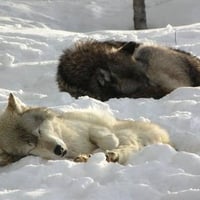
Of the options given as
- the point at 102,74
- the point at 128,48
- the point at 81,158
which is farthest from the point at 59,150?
the point at 128,48

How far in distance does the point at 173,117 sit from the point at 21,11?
11.9 m

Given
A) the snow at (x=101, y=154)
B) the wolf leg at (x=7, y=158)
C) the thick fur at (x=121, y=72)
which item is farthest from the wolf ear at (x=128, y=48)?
the wolf leg at (x=7, y=158)

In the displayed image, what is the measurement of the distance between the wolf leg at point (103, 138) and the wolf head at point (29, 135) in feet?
1.10

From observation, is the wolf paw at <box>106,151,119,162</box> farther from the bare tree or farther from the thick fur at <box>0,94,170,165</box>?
the bare tree

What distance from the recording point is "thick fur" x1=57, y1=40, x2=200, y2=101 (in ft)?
29.1

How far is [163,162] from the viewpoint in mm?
5133

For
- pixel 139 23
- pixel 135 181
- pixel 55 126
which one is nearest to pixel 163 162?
pixel 135 181

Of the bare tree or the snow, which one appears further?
the bare tree

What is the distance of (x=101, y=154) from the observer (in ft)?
17.5

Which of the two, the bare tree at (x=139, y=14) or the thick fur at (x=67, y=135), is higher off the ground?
the thick fur at (x=67, y=135)

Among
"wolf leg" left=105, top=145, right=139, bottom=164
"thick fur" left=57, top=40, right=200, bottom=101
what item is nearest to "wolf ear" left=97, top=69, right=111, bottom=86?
"thick fur" left=57, top=40, right=200, bottom=101

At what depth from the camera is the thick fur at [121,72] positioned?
29.1 ft

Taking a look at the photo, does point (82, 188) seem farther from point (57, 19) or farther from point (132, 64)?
point (57, 19)

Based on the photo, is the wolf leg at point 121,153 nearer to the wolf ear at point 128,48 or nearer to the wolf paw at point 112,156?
the wolf paw at point 112,156
